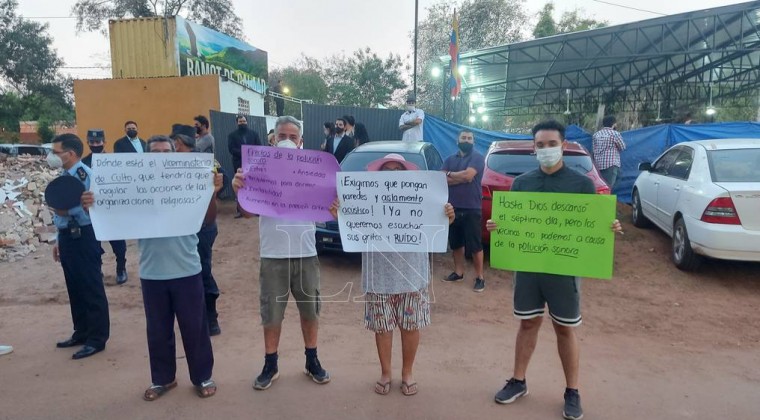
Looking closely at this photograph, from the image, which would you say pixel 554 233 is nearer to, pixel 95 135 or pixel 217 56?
pixel 95 135

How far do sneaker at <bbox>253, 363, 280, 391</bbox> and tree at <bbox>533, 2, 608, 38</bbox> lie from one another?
2996cm

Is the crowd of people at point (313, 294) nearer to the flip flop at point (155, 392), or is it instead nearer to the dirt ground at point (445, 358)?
the flip flop at point (155, 392)

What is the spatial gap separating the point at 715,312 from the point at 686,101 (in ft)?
78.9

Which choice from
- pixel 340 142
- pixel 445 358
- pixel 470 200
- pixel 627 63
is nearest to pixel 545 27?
pixel 627 63

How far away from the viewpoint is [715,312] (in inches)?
200

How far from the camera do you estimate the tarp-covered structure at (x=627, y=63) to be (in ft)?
46.1

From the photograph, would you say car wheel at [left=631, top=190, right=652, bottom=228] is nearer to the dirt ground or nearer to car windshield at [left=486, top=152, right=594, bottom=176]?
the dirt ground

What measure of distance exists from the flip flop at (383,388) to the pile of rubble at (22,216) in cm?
577

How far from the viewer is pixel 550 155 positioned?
3.02 m

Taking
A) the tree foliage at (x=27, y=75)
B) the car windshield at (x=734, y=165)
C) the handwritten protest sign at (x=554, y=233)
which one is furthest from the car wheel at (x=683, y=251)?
the tree foliage at (x=27, y=75)

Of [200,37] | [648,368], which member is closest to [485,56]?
[200,37]

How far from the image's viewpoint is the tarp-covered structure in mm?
14039

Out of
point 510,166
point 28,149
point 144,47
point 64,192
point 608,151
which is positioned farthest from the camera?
point 28,149

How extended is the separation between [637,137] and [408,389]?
29.3 ft
